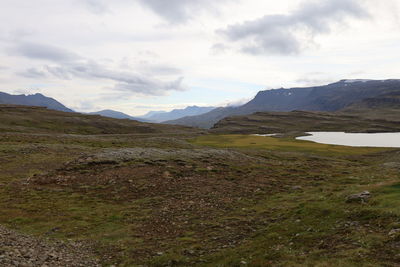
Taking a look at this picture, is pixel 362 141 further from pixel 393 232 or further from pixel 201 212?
pixel 393 232

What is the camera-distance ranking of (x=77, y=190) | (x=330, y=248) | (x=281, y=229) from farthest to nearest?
1. (x=77, y=190)
2. (x=281, y=229)
3. (x=330, y=248)

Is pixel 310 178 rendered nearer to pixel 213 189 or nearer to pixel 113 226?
pixel 213 189

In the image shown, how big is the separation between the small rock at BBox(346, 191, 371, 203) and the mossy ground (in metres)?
0.95

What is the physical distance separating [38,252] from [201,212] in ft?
45.8

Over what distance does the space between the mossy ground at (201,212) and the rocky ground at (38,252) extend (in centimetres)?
123

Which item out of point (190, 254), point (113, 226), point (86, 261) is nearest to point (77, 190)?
point (113, 226)

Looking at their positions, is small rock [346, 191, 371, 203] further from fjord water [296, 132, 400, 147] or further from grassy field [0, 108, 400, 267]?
fjord water [296, 132, 400, 147]

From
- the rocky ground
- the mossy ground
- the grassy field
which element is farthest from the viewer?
the grassy field

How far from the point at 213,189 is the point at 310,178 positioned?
682 inches

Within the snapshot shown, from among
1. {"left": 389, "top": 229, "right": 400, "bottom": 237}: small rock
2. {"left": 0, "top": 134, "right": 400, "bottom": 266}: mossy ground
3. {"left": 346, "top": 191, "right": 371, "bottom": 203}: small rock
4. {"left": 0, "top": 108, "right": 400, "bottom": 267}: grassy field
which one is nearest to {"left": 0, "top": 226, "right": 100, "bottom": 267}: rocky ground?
{"left": 0, "top": 108, "right": 400, "bottom": 267}: grassy field

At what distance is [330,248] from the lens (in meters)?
15.2

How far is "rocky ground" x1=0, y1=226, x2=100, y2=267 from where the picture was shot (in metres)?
15.7

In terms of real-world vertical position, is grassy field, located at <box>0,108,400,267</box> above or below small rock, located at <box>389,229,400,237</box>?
below

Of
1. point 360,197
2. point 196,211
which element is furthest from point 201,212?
point 360,197
